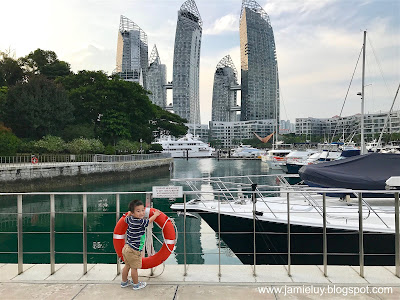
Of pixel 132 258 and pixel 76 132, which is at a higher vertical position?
pixel 76 132

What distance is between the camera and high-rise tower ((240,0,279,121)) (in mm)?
167000

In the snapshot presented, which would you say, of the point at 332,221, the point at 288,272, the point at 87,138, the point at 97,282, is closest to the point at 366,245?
the point at 332,221

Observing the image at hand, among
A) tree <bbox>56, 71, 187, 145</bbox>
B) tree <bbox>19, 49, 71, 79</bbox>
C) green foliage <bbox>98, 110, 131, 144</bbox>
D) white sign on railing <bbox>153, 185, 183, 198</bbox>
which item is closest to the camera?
white sign on railing <bbox>153, 185, 183, 198</bbox>

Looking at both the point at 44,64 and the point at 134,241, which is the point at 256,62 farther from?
the point at 134,241

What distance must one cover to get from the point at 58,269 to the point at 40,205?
1632cm

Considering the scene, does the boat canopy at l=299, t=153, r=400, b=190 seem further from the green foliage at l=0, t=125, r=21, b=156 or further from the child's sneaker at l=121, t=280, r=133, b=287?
the green foliage at l=0, t=125, r=21, b=156

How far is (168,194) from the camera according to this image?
4.36 m

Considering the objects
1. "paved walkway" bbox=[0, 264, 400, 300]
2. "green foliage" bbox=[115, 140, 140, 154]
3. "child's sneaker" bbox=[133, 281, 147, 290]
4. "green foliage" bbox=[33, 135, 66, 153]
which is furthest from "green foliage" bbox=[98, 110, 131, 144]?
"child's sneaker" bbox=[133, 281, 147, 290]

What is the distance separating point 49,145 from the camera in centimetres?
3319

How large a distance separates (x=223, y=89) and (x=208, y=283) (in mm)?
193244

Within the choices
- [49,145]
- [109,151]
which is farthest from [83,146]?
[109,151]

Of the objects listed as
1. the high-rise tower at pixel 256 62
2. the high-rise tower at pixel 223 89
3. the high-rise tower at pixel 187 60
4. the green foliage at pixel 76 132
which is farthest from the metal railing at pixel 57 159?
the high-rise tower at pixel 223 89

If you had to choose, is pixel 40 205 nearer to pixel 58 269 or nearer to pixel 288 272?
pixel 58 269

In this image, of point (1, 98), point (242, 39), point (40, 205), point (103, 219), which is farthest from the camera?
point (242, 39)
